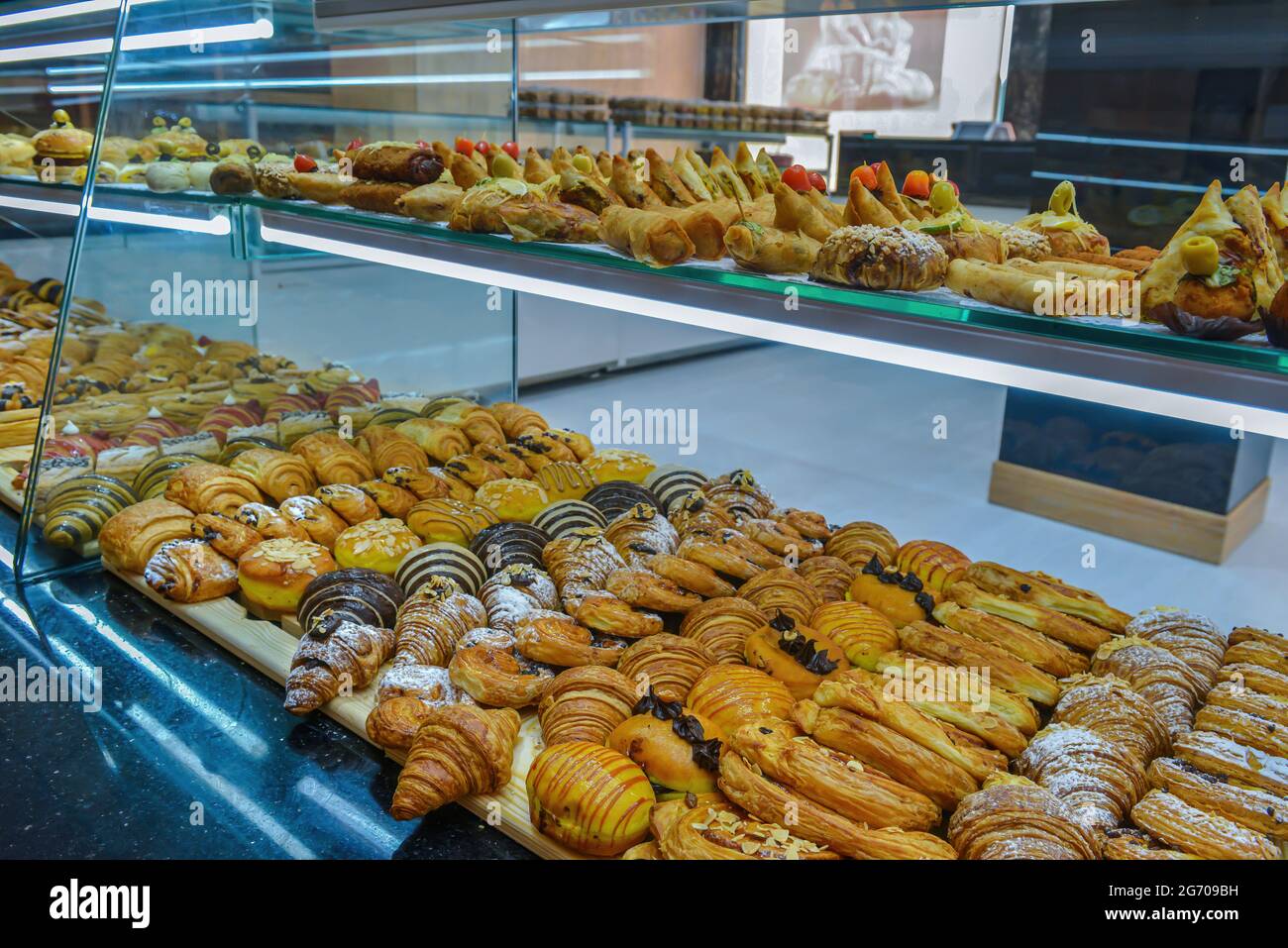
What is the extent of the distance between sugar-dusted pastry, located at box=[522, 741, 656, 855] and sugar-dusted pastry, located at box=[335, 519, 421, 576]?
2.85ft

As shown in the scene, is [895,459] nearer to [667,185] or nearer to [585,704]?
A: [667,185]

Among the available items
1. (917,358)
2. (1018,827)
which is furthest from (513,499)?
(1018,827)

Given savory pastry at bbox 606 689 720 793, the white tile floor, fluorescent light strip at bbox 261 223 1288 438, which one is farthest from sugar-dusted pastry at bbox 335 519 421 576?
the white tile floor

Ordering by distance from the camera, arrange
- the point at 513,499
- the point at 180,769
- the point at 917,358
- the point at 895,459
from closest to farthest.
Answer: the point at 917,358 → the point at 180,769 → the point at 513,499 → the point at 895,459

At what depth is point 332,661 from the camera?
1.74 metres

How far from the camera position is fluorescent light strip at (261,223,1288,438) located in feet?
3.44

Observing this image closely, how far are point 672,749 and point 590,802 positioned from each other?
0.17 m

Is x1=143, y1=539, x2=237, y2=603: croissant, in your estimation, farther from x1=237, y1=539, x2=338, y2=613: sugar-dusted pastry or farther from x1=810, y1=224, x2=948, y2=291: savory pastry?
x1=810, y1=224, x2=948, y2=291: savory pastry

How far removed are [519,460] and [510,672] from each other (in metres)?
1.13

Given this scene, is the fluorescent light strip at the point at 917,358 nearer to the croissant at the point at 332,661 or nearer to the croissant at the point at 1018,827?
the croissant at the point at 1018,827

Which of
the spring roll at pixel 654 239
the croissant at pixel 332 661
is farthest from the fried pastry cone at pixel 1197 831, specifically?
the croissant at pixel 332 661

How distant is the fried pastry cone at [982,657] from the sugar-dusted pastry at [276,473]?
164 centimetres
